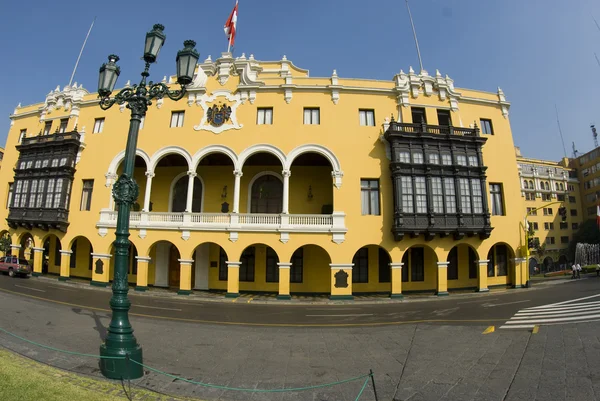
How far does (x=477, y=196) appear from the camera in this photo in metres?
21.3

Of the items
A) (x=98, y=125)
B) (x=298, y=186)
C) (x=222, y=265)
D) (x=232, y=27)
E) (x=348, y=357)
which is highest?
(x=232, y=27)

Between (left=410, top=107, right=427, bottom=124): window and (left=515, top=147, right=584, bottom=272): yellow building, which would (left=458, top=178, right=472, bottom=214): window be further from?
(left=515, top=147, right=584, bottom=272): yellow building

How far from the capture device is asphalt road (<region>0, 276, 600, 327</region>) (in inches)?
510

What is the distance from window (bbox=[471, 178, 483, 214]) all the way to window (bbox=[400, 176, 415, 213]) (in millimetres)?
4740

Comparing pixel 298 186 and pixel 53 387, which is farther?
pixel 298 186

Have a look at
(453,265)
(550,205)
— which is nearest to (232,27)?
(453,265)

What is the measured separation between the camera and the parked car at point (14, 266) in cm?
2448

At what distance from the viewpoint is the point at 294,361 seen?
25.4 ft

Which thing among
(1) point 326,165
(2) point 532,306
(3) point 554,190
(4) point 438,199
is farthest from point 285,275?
(3) point 554,190

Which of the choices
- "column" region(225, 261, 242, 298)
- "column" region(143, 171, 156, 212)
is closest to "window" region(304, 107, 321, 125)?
"column" region(225, 261, 242, 298)

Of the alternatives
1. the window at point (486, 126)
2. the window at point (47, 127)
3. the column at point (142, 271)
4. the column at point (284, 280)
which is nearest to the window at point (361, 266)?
the column at point (284, 280)

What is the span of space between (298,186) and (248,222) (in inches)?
205

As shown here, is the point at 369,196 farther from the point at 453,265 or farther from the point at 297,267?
the point at 453,265

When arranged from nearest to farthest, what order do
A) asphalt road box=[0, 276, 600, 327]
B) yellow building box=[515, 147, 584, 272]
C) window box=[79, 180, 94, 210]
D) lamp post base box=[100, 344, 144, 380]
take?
1. lamp post base box=[100, 344, 144, 380]
2. asphalt road box=[0, 276, 600, 327]
3. window box=[79, 180, 94, 210]
4. yellow building box=[515, 147, 584, 272]
